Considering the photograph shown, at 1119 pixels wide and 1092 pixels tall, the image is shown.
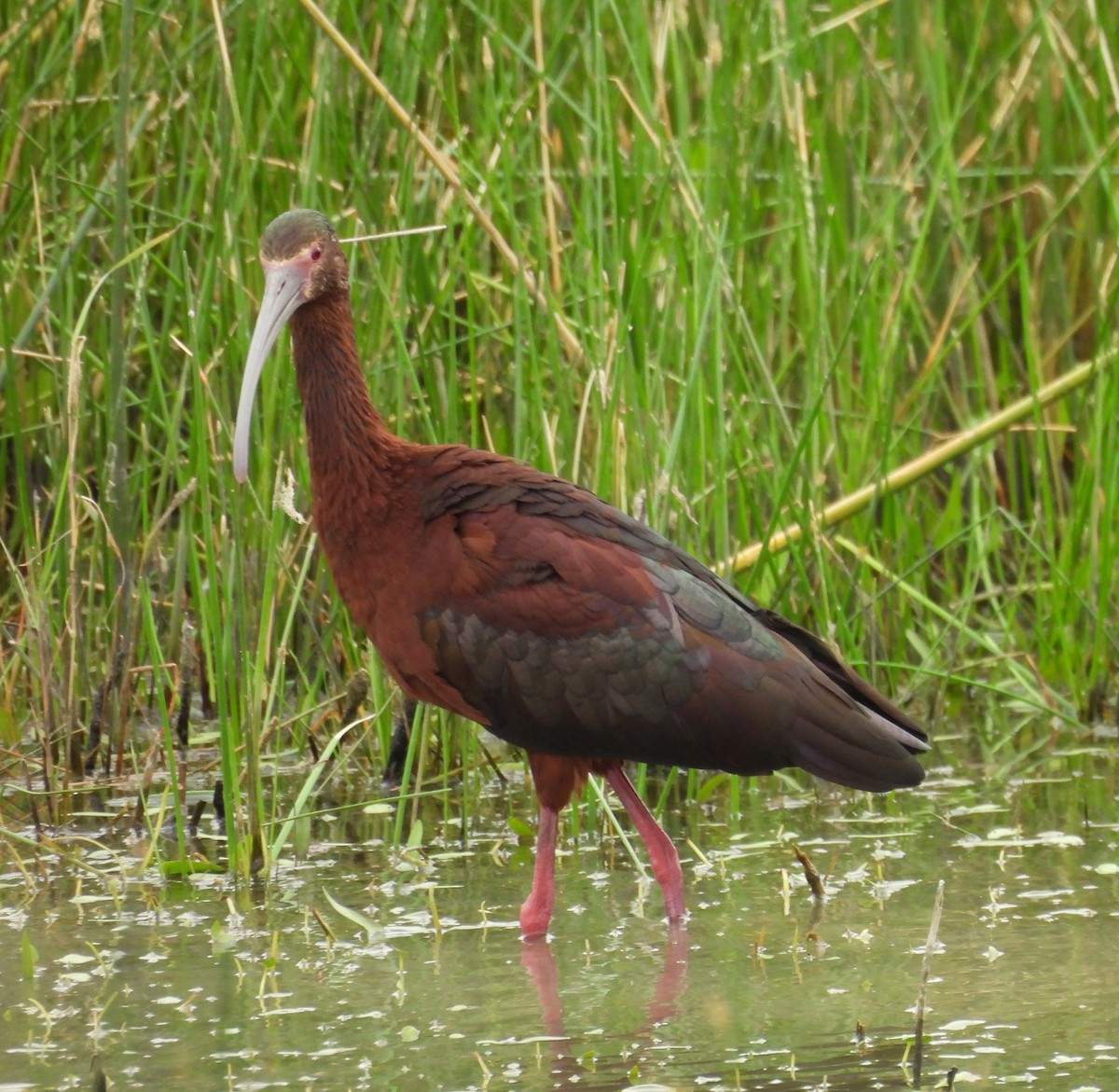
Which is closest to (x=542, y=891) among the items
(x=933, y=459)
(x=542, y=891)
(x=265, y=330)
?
(x=542, y=891)

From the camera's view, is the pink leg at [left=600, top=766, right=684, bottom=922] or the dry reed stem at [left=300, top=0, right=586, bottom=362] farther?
the dry reed stem at [left=300, top=0, right=586, bottom=362]

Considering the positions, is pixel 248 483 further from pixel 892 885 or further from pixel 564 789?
pixel 892 885

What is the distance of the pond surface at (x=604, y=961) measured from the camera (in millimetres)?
3605

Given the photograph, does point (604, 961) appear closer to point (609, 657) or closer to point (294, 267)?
point (609, 657)

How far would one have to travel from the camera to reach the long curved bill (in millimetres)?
4508

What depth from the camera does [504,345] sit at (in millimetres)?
6047

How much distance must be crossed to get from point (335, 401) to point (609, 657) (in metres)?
0.92

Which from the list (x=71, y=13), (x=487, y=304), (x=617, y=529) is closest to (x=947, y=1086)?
(x=617, y=529)

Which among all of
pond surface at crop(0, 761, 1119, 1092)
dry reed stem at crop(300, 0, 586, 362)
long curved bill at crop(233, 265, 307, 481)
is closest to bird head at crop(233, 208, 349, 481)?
long curved bill at crop(233, 265, 307, 481)

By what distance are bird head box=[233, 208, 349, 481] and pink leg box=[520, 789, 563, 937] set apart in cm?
119

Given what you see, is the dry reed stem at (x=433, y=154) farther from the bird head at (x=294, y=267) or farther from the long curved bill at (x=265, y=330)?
the long curved bill at (x=265, y=330)

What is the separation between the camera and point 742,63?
5.98 m

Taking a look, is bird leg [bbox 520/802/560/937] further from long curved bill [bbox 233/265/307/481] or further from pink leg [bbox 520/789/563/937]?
long curved bill [bbox 233/265/307/481]

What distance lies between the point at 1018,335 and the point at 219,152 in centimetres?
340
